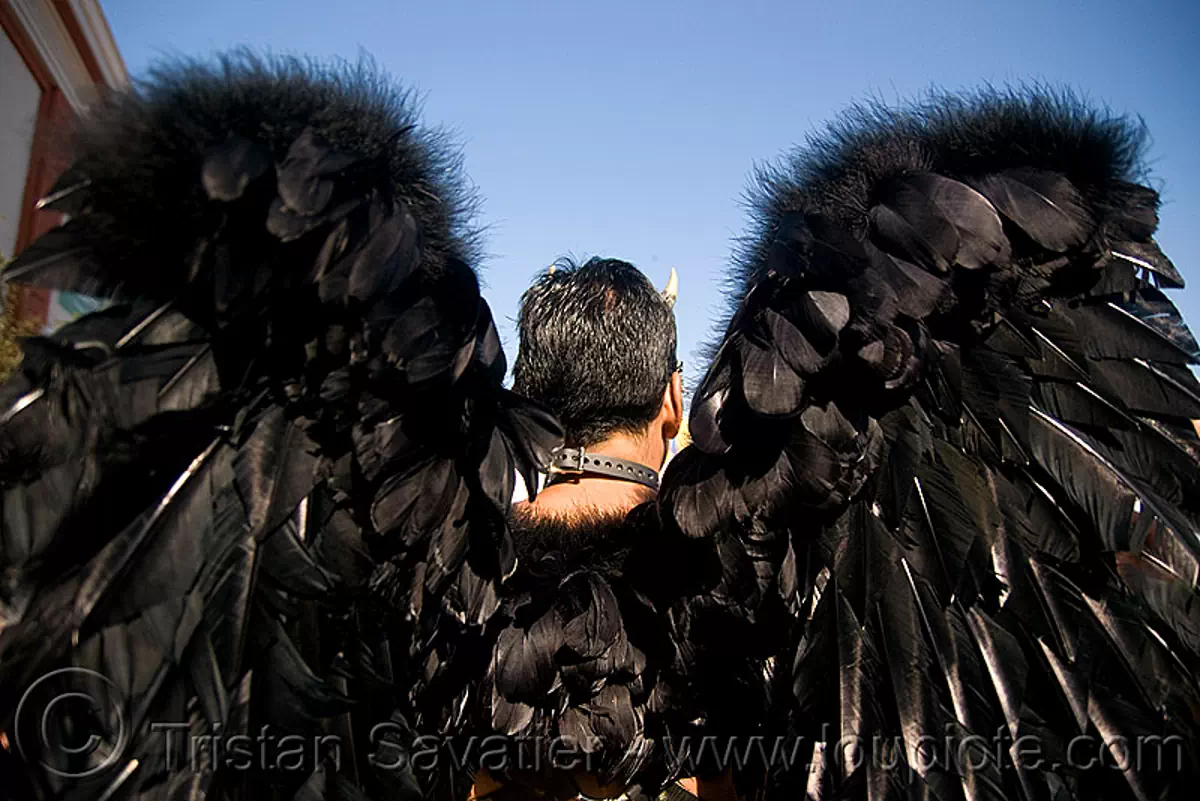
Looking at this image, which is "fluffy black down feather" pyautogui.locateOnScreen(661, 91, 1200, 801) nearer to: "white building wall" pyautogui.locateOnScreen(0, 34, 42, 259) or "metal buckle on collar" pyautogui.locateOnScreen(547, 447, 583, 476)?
"metal buckle on collar" pyautogui.locateOnScreen(547, 447, 583, 476)

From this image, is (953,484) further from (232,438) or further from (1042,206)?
(232,438)

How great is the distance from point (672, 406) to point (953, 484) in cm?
80

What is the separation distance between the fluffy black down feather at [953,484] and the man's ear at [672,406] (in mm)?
502

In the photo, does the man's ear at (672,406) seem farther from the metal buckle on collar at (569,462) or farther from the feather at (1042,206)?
the feather at (1042,206)

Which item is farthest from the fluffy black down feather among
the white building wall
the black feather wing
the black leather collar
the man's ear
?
the white building wall

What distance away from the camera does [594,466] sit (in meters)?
2.24

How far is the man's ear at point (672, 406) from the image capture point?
2459 millimetres

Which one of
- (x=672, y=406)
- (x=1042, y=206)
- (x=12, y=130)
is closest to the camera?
(x=1042, y=206)

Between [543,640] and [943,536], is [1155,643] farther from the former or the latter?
[543,640]

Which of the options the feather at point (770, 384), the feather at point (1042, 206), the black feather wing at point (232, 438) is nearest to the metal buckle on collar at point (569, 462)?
the black feather wing at point (232, 438)

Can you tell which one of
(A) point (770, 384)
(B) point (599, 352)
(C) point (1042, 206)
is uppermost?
(C) point (1042, 206)

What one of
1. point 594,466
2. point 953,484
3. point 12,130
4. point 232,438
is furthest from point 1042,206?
point 12,130

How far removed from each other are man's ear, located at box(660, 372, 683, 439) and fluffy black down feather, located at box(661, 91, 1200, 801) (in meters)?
0.50

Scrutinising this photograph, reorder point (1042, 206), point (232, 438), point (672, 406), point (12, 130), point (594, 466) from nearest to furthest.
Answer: point (232, 438) < point (1042, 206) < point (594, 466) < point (672, 406) < point (12, 130)
